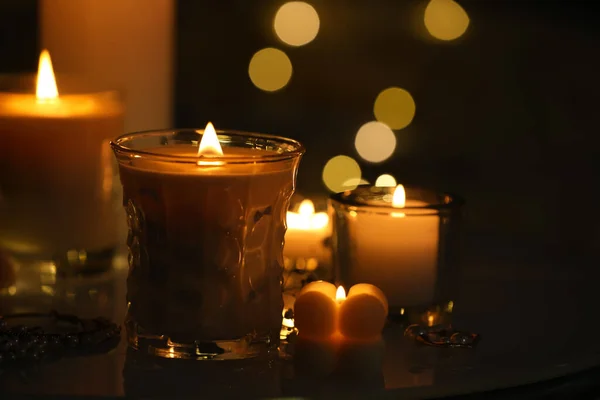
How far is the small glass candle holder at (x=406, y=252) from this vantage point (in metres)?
0.86

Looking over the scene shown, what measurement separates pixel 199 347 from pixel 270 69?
1.11 meters

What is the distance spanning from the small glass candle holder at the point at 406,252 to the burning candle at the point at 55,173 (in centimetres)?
27

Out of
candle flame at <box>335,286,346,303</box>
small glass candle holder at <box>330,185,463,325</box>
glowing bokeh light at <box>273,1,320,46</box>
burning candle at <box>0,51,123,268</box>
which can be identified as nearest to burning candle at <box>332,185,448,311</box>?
small glass candle holder at <box>330,185,463,325</box>

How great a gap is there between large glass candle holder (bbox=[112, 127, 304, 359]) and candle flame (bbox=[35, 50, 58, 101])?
0.93 ft

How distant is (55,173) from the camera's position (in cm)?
95

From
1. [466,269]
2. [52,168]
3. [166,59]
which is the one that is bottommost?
[466,269]

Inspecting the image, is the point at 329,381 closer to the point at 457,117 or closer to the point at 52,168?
the point at 52,168

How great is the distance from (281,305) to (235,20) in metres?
1.07

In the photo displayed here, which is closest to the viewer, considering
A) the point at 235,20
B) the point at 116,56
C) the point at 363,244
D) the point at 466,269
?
the point at 363,244

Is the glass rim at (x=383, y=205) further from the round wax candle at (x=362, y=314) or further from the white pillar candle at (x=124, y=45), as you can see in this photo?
the white pillar candle at (x=124, y=45)

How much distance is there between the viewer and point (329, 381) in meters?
0.66

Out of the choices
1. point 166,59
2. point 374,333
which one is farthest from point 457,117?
point 374,333

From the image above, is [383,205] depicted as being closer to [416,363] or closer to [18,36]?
[416,363]

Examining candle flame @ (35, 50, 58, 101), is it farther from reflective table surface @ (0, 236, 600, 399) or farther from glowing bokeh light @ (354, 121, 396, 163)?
glowing bokeh light @ (354, 121, 396, 163)
